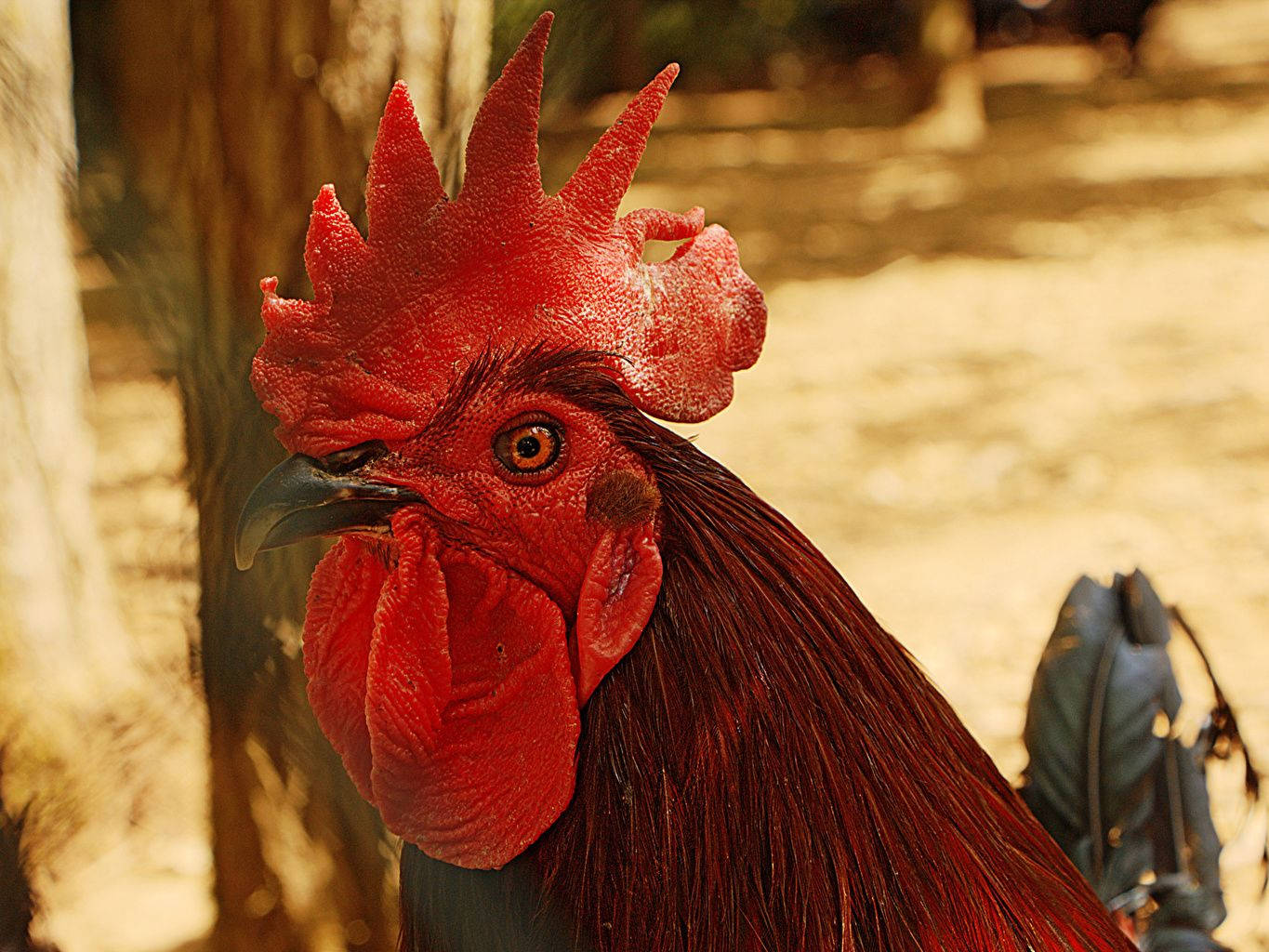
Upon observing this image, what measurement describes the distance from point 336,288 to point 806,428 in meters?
4.73

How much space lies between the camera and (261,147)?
2.29m

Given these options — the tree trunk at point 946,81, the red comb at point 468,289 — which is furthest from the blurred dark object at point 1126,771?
the tree trunk at point 946,81

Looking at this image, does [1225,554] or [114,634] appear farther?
[1225,554]

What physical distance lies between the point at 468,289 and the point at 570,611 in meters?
0.43

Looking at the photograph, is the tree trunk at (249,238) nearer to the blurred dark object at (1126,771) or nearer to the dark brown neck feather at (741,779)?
the dark brown neck feather at (741,779)

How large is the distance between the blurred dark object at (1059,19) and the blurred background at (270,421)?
3954 mm

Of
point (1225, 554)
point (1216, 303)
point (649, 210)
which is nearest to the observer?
point (649, 210)

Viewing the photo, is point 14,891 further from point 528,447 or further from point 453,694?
point 528,447

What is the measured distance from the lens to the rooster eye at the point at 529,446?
1.51 meters

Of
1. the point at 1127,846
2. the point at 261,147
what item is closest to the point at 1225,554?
the point at 1127,846

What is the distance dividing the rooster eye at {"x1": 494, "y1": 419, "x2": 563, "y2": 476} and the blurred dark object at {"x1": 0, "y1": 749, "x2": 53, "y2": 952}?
1.29 metres

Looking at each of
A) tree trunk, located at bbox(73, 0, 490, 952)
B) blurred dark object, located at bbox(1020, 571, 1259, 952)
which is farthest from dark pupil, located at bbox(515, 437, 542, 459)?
blurred dark object, located at bbox(1020, 571, 1259, 952)

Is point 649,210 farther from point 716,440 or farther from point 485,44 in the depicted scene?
point 716,440

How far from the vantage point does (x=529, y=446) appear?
1.51 m
